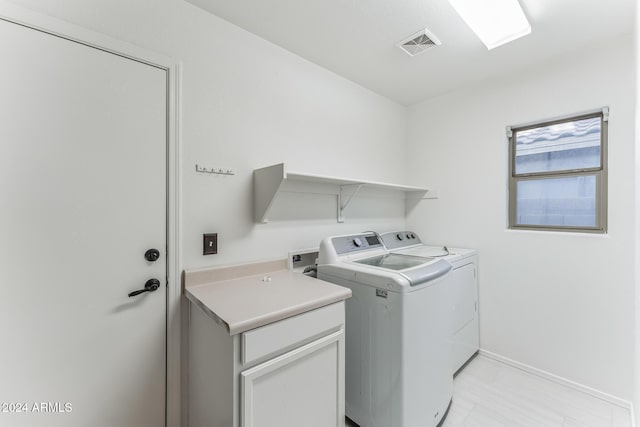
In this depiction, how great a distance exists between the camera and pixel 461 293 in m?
2.06

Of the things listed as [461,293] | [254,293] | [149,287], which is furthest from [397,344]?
[149,287]

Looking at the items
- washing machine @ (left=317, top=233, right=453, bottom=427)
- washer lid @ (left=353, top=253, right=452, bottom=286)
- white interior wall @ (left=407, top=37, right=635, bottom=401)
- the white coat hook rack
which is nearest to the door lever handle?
the white coat hook rack

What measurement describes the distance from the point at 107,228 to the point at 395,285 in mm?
1434

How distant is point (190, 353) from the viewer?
4.61 feet

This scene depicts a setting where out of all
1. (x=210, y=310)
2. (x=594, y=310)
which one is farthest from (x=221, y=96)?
(x=594, y=310)

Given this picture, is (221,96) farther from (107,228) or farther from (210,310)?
(210,310)

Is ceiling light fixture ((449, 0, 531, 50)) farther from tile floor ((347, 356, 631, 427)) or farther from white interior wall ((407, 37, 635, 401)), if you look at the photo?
tile floor ((347, 356, 631, 427))

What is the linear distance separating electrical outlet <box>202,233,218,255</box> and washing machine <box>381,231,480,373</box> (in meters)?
1.38

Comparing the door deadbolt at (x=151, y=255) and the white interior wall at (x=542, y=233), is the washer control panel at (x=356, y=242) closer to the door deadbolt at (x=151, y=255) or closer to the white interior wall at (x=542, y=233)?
the white interior wall at (x=542, y=233)

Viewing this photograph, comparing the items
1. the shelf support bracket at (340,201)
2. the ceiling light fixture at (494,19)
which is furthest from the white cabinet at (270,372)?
the ceiling light fixture at (494,19)

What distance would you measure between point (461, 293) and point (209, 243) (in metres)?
1.88

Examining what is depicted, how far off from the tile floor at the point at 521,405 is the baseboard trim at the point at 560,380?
3 centimetres

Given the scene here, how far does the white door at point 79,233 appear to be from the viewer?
3.46ft

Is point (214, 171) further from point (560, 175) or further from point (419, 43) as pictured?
point (560, 175)
